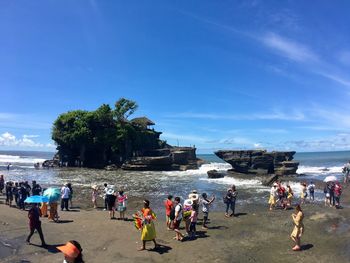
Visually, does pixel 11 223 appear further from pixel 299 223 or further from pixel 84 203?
pixel 299 223

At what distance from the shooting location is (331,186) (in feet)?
81.3

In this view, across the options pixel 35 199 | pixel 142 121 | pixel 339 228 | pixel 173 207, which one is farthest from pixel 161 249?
pixel 142 121

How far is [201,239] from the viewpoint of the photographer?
16438 millimetres

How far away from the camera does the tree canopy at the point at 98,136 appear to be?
7144 cm

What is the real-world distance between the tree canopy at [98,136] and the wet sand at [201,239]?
1962 inches

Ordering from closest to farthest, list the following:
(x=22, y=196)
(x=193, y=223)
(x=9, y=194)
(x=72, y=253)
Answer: (x=72, y=253) → (x=193, y=223) → (x=22, y=196) → (x=9, y=194)

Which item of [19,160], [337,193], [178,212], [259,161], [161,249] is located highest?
[19,160]

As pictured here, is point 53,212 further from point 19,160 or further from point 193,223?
point 19,160

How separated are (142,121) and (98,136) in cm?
1307

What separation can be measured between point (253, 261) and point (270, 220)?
23.0 ft

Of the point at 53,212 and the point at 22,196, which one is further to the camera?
the point at 22,196

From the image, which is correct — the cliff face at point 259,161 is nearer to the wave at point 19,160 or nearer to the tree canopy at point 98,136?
the tree canopy at point 98,136

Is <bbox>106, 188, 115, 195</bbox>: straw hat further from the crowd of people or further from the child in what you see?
the child

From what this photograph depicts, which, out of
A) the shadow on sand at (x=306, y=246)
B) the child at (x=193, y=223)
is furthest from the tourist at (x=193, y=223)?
the shadow on sand at (x=306, y=246)
